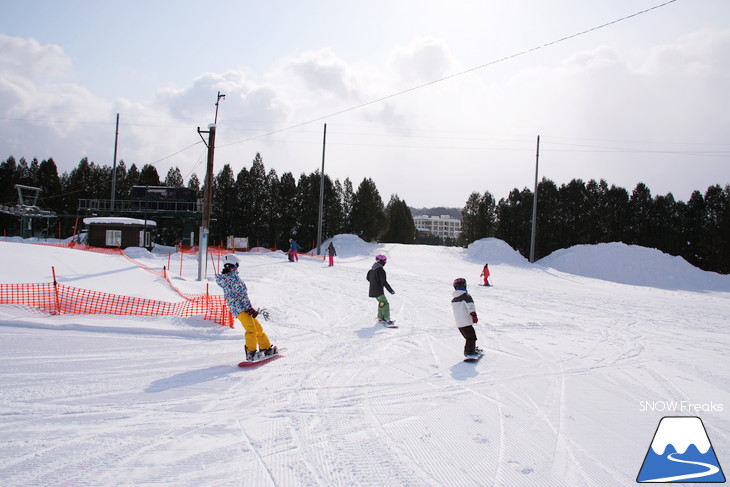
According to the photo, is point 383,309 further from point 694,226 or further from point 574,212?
point 694,226

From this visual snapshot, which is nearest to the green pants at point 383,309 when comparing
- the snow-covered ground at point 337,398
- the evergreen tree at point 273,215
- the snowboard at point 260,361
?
the snow-covered ground at point 337,398

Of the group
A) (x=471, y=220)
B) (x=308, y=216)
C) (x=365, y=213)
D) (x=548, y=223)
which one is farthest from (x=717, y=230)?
(x=308, y=216)

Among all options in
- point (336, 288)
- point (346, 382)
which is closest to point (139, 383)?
point (346, 382)

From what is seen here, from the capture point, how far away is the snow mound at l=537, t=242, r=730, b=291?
988 inches

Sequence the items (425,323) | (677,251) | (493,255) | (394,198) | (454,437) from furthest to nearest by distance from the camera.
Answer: (394,198), (677,251), (493,255), (425,323), (454,437)

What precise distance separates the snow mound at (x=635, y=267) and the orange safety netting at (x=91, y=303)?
1012 inches

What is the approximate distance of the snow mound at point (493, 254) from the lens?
3097cm

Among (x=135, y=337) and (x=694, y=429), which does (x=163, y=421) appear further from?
(x=694, y=429)

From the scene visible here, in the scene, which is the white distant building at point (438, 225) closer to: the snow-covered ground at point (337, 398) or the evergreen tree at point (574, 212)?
the evergreen tree at point (574, 212)

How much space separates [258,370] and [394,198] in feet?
193

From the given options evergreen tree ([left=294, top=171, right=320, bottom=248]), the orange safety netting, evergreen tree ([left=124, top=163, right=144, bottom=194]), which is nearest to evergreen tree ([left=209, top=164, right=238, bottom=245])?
evergreen tree ([left=294, top=171, right=320, bottom=248])

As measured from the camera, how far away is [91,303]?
8.25m

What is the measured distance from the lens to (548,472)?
3166 mm

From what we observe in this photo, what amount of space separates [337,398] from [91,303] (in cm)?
635
